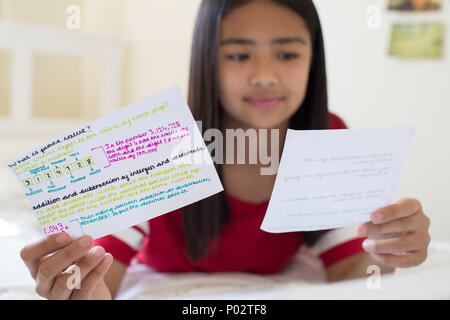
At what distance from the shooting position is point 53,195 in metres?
0.32

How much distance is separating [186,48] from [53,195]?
0.35 metres

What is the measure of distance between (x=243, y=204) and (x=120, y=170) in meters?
0.24

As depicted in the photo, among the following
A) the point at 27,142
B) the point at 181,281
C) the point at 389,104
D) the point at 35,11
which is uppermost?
the point at 35,11

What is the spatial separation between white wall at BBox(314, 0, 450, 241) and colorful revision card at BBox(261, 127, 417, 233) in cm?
20

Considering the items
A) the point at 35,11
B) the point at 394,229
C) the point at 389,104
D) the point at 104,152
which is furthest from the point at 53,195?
the point at 35,11

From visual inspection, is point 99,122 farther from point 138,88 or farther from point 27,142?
point 27,142

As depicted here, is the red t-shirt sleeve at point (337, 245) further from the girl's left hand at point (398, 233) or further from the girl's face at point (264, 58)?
the girl's face at point (264, 58)

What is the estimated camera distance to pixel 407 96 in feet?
1.94

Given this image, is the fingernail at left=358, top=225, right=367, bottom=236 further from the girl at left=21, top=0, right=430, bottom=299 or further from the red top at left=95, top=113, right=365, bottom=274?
the red top at left=95, top=113, right=365, bottom=274

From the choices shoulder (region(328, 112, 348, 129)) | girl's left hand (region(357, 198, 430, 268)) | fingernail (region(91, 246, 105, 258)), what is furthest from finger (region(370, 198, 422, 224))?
fingernail (region(91, 246, 105, 258))

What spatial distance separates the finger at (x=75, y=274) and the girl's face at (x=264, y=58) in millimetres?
206

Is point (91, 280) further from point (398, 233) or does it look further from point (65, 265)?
point (398, 233)

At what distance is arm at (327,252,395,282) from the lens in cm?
48
